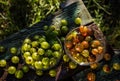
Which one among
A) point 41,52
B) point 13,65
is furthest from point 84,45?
point 13,65

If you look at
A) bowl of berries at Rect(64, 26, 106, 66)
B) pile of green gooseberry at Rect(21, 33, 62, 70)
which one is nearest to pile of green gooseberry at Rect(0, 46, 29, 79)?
pile of green gooseberry at Rect(21, 33, 62, 70)

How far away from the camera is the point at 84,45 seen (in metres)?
3.31

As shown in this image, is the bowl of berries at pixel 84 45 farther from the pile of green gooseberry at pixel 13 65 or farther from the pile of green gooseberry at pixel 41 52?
the pile of green gooseberry at pixel 13 65

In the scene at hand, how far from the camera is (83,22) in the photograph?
3676 millimetres

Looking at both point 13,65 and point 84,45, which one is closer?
point 84,45

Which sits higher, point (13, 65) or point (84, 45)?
point (84, 45)

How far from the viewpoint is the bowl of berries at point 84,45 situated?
3307 millimetres

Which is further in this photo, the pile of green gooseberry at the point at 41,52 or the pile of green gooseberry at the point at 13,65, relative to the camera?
the pile of green gooseberry at the point at 13,65

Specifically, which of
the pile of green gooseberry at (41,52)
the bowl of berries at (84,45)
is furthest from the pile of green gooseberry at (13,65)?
the bowl of berries at (84,45)

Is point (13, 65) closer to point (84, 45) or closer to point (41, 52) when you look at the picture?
point (41, 52)

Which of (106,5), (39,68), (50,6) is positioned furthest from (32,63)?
(106,5)

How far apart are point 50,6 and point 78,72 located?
133 centimetres

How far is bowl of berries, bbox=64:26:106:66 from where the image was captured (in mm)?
3307

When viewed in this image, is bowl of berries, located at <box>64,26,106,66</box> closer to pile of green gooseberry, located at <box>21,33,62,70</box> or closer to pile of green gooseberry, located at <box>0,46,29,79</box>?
pile of green gooseberry, located at <box>21,33,62,70</box>
